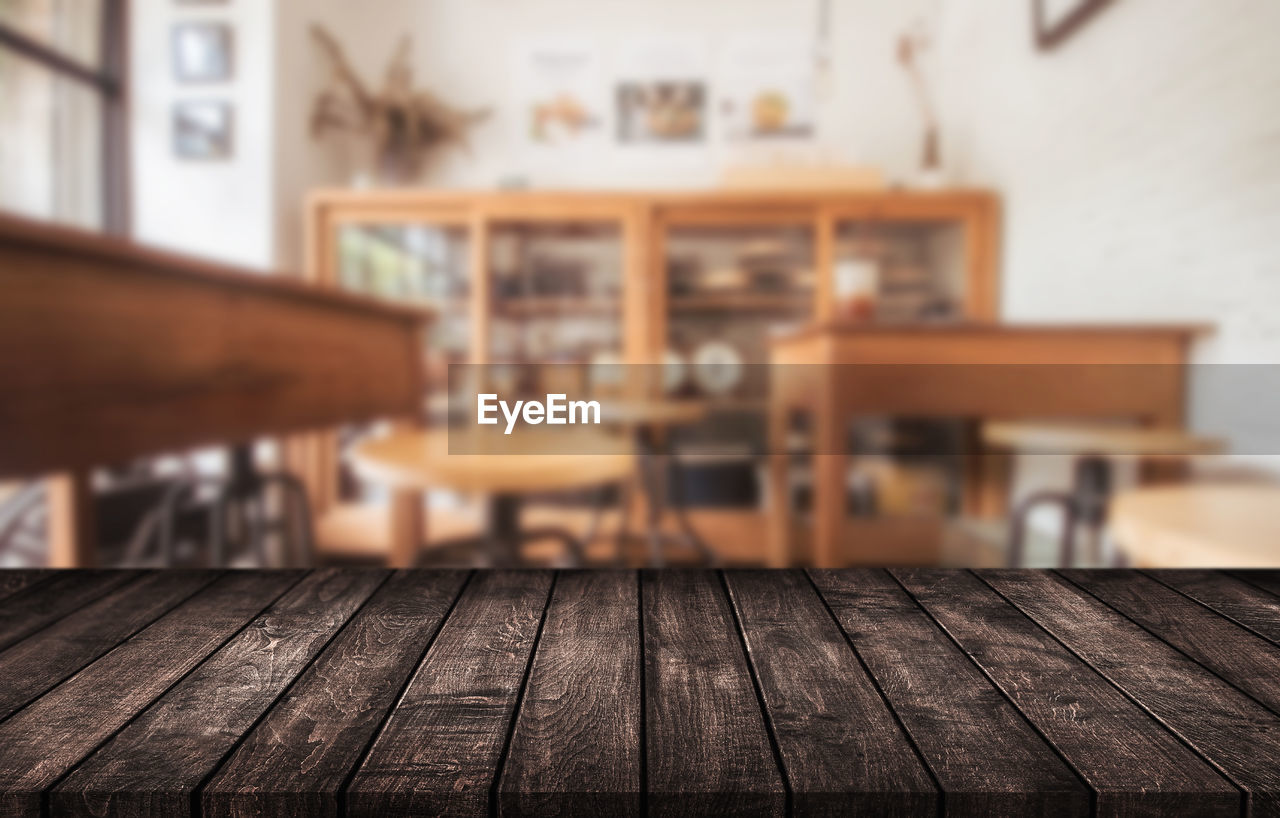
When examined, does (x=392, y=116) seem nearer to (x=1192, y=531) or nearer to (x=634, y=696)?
(x=634, y=696)

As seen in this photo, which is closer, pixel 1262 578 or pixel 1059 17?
pixel 1262 578

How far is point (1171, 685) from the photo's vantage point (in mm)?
386

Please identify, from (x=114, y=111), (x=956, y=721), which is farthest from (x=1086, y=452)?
(x=114, y=111)

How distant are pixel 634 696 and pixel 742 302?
742mm

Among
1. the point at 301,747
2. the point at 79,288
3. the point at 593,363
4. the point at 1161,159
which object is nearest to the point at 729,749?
the point at 301,747

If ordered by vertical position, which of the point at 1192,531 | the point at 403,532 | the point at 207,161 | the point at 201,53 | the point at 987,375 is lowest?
the point at 403,532

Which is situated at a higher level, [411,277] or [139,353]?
[411,277]

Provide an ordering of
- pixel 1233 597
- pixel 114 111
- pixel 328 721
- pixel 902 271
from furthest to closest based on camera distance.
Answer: pixel 902 271 < pixel 114 111 < pixel 1233 597 < pixel 328 721

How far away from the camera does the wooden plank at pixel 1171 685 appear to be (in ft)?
0.98

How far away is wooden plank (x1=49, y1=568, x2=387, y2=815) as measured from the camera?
0.27 meters

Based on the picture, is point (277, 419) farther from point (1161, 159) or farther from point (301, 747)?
point (1161, 159)

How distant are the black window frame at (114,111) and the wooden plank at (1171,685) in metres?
0.96

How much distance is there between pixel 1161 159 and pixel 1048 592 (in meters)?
0.50

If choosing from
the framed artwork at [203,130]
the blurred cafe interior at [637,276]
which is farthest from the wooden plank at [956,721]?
the framed artwork at [203,130]
